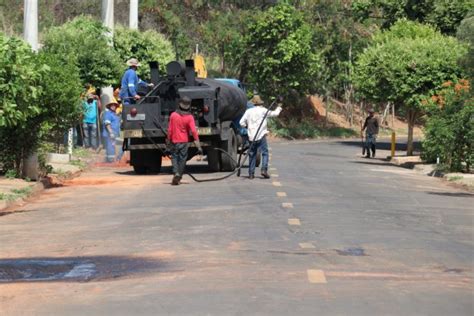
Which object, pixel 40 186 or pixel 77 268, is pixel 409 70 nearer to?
pixel 40 186

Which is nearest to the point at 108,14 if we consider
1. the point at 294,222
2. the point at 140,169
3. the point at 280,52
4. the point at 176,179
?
the point at 140,169

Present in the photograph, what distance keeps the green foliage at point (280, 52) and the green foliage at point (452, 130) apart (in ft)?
87.9

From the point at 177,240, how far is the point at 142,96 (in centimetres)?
1340

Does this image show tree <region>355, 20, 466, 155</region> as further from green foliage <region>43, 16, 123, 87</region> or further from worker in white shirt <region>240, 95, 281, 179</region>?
worker in white shirt <region>240, 95, 281, 179</region>

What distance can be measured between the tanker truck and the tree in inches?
762

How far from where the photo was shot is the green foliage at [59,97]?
23438 mm

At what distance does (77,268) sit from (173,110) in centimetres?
1500

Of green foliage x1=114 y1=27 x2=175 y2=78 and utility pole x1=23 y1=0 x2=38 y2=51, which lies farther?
green foliage x1=114 y1=27 x2=175 y2=78

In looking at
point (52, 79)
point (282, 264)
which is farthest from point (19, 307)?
point (52, 79)

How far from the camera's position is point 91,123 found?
36281mm

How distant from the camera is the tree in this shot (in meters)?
46.4

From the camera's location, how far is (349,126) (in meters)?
73.6

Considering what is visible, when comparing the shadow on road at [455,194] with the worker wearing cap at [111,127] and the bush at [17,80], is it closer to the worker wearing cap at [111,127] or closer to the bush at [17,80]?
the bush at [17,80]

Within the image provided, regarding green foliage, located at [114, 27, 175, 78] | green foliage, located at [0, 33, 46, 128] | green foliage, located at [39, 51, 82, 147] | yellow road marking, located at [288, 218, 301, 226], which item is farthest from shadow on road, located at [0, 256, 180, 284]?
green foliage, located at [114, 27, 175, 78]
